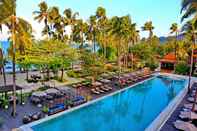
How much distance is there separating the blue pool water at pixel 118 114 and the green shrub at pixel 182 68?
14.2 meters

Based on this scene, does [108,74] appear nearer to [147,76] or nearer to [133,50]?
[147,76]

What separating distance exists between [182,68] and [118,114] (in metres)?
27.5

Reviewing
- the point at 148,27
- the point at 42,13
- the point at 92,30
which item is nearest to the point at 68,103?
the point at 42,13

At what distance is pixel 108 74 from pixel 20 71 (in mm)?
15934

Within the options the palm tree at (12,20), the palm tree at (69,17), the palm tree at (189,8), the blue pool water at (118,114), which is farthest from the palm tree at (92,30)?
the palm tree at (12,20)

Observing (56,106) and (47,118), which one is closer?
(47,118)

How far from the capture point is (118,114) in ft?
69.7

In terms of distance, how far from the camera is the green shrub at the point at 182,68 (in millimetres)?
43406

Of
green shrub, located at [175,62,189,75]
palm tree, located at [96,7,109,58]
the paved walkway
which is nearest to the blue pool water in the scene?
the paved walkway

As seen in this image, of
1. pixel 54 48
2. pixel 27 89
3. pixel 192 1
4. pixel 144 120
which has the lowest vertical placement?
pixel 144 120

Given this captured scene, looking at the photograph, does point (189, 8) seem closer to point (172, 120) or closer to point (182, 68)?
point (172, 120)

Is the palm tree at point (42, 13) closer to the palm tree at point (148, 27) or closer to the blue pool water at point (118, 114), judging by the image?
the blue pool water at point (118, 114)

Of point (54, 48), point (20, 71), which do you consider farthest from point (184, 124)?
point (20, 71)

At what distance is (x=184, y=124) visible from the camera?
15.8 m
